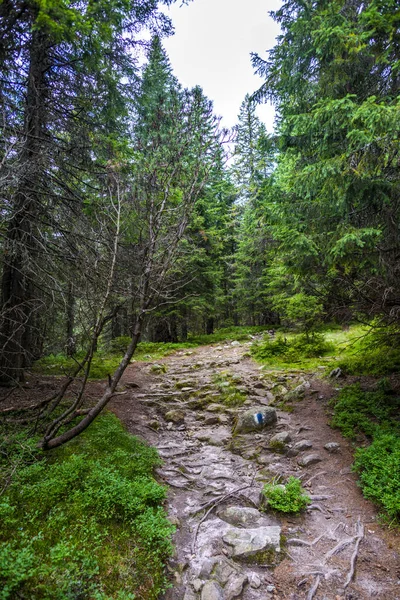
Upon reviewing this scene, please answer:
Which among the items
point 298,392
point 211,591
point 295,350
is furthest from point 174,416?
point 295,350

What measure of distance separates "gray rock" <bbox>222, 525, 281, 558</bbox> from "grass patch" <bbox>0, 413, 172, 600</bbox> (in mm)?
735

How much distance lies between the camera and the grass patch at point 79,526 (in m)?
2.30

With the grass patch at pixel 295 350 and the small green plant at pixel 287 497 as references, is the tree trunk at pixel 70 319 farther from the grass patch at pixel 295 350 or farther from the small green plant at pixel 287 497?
the grass patch at pixel 295 350

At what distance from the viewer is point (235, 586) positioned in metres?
2.73

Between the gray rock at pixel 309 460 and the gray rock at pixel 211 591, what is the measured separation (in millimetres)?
2559

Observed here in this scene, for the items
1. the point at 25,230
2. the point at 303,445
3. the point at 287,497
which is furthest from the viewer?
the point at 25,230

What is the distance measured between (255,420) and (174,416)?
1853mm

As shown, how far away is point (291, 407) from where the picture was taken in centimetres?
676

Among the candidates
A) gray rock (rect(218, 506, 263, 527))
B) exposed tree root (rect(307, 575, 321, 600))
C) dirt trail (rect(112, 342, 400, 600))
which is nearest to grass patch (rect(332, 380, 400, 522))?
dirt trail (rect(112, 342, 400, 600))

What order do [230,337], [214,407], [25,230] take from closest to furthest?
[25,230], [214,407], [230,337]

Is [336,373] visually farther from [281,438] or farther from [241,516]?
[241,516]

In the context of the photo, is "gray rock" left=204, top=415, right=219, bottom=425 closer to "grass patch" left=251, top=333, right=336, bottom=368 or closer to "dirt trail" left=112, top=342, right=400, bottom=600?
"dirt trail" left=112, top=342, right=400, bottom=600

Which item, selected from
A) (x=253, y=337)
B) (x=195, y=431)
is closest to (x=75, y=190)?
(x=195, y=431)

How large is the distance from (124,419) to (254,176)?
61.7 ft
